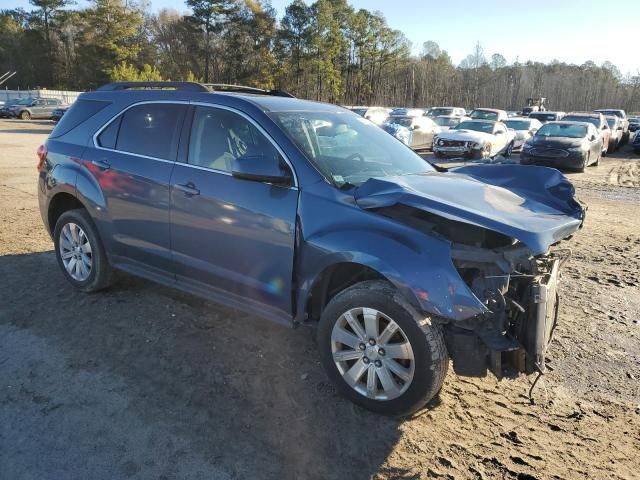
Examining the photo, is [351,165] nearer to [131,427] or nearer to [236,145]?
[236,145]

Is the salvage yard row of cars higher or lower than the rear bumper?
higher

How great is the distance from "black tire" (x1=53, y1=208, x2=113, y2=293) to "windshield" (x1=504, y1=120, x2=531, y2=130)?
2113 centimetres

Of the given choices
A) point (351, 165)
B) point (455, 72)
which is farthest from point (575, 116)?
point (455, 72)

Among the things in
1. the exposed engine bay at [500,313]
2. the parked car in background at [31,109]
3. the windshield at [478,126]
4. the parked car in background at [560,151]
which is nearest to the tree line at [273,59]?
the parked car in background at [31,109]

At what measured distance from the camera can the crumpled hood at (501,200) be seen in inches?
110

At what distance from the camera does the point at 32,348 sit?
12.4ft

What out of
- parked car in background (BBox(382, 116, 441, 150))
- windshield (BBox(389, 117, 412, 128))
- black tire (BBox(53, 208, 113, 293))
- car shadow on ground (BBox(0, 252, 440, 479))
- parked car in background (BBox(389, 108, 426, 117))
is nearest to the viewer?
car shadow on ground (BBox(0, 252, 440, 479))

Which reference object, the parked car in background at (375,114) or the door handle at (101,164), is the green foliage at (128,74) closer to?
the parked car in background at (375,114)

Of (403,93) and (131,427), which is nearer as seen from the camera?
(131,427)

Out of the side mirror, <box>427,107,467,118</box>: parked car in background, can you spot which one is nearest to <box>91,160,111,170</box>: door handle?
the side mirror

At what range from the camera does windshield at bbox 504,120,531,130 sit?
2230 centimetres

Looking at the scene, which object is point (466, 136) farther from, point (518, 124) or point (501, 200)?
point (501, 200)

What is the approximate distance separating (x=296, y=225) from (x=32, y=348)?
2.25 meters

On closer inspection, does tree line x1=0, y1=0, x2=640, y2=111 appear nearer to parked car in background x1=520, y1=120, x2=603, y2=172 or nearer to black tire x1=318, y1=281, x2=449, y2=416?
parked car in background x1=520, y1=120, x2=603, y2=172
